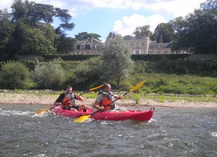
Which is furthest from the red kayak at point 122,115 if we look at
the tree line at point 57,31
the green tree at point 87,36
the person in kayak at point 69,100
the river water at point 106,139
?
the green tree at point 87,36

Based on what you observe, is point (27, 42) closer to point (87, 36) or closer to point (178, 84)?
point (178, 84)

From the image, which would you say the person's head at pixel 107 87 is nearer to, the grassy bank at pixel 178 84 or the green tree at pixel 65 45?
the grassy bank at pixel 178 84

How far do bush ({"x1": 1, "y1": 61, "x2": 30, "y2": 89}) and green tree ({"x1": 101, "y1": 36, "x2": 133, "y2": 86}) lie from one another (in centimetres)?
1013

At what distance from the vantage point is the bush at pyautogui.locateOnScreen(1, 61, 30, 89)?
135 feet

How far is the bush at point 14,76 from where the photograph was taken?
135 feet

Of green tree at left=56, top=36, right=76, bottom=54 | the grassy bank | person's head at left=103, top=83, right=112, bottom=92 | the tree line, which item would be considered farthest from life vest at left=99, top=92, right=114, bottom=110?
green tree at left=56, top=36, right=76, bottom=54

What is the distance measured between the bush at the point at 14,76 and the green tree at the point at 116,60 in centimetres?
1013

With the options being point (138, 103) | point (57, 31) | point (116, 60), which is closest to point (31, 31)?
point (57, 31)

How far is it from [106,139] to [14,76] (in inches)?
1270

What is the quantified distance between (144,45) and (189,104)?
183 ft

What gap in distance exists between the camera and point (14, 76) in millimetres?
41125

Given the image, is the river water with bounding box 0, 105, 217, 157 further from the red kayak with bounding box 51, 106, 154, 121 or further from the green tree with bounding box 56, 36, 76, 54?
the green tree with bounding box 56, 36, 76, 54

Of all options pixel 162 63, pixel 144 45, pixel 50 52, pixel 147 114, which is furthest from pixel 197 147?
pixel 144 45

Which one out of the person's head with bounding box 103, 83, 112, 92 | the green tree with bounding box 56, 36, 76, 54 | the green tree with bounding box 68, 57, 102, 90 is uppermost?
the green tree with bounding box 56, 36, 76, 54
